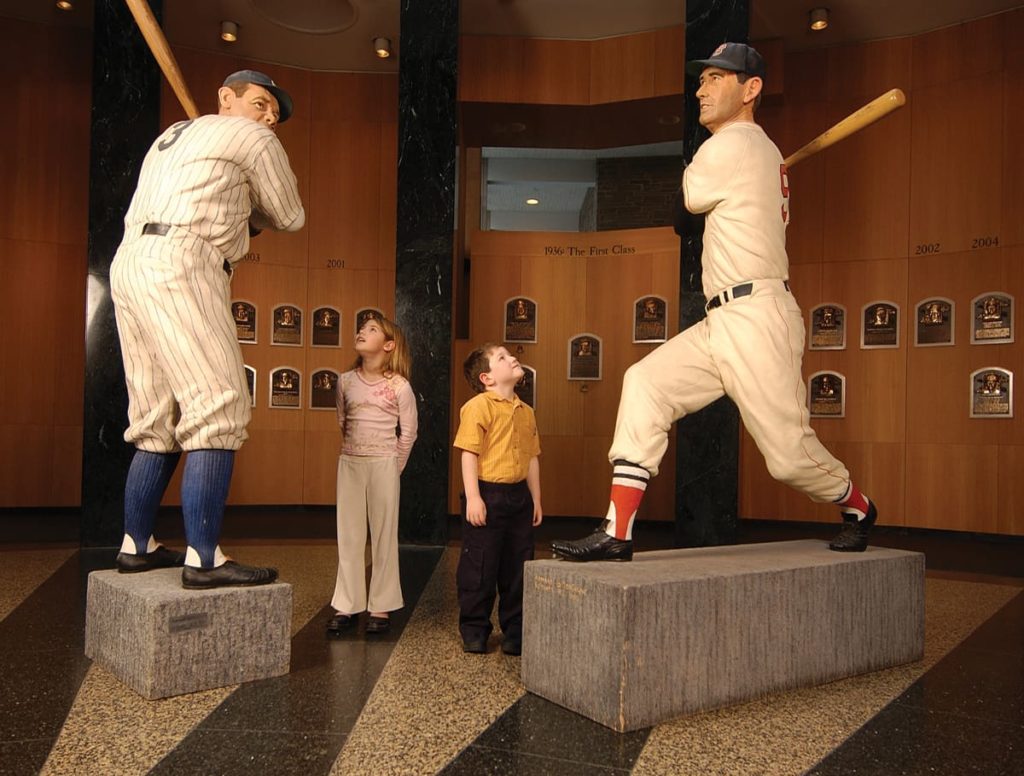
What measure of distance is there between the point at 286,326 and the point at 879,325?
Result: 5487mm

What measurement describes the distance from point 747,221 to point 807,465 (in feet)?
2.78

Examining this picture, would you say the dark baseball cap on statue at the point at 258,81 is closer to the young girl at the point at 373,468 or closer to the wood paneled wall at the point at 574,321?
the young girl at the point at 373,468

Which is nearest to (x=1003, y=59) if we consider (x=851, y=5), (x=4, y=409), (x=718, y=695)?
(x=851, y=5)

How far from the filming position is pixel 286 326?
312 inches

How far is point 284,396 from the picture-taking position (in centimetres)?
789

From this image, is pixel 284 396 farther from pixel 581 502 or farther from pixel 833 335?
pixel 833 335

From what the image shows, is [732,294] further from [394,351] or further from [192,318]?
[192,318]

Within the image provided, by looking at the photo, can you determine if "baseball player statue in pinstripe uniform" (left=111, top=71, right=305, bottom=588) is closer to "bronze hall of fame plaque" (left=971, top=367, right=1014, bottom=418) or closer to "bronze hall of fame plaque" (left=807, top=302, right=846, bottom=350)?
"bronze hall of fame plaque" (left=807, top=302, right=846, bottom=350)

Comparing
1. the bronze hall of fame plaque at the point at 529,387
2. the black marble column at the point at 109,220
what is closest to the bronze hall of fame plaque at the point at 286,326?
the bronze hall of fame plaque at the point at 529,387

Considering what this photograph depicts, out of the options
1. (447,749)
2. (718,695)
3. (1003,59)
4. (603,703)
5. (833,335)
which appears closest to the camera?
(447,749)

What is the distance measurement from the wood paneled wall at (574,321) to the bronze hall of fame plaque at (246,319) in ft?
6.48

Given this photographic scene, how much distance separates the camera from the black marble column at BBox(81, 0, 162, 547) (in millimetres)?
5480

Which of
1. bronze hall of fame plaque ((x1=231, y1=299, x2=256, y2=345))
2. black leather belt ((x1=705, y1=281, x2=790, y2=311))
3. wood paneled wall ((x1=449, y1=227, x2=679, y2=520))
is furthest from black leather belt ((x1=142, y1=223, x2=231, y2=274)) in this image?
bronze hall of fame plaque ((x1=231, y1=299, x2=256, y2=345))

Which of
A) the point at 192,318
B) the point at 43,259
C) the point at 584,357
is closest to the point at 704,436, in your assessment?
the point at 584,357
